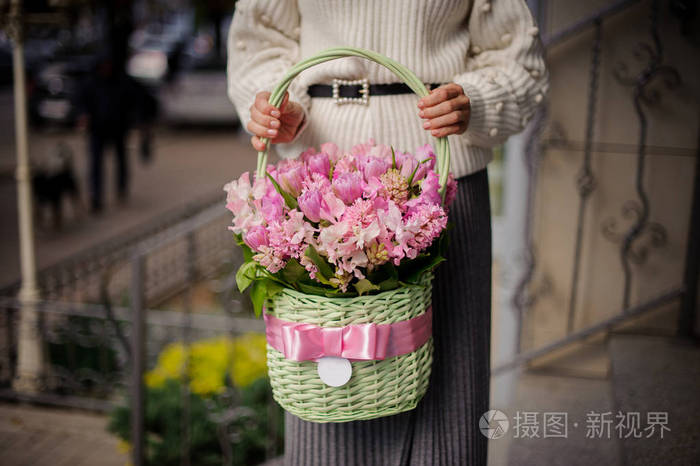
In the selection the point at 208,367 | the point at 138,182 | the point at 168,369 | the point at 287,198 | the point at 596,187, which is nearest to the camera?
the point at 287,198

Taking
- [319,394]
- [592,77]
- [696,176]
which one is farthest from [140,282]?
[696,176]

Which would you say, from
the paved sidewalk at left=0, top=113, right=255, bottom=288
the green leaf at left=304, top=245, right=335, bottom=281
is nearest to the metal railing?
the green leaf at left=304, top=245, right=335, bottom=281

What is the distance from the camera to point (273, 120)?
4.62ft

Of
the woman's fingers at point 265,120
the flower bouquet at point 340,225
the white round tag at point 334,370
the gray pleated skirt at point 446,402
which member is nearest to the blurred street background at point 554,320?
the gray pleated skirt at point 446,402

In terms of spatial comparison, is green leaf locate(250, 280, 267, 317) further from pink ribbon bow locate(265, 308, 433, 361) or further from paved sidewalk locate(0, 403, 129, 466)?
paved sidewalk locate(0, 403, 129, 466)

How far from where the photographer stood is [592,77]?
9.08 feet

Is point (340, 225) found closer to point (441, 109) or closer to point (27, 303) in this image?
point (441, 109)

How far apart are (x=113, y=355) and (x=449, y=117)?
367 centimetres

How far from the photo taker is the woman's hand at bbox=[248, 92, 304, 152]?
1.41 metres

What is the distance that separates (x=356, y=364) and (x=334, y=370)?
0.14 feet

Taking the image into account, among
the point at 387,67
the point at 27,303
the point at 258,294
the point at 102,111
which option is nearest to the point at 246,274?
the point at 258,294

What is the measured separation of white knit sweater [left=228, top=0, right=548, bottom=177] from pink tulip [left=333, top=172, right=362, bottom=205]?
1.03 feet

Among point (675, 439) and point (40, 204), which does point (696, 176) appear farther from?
point (40, 204)

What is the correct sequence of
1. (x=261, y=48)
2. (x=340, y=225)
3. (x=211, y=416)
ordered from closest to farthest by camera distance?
(x=340, y=225) < (x=261, y=48) < (x=211, y=416)
